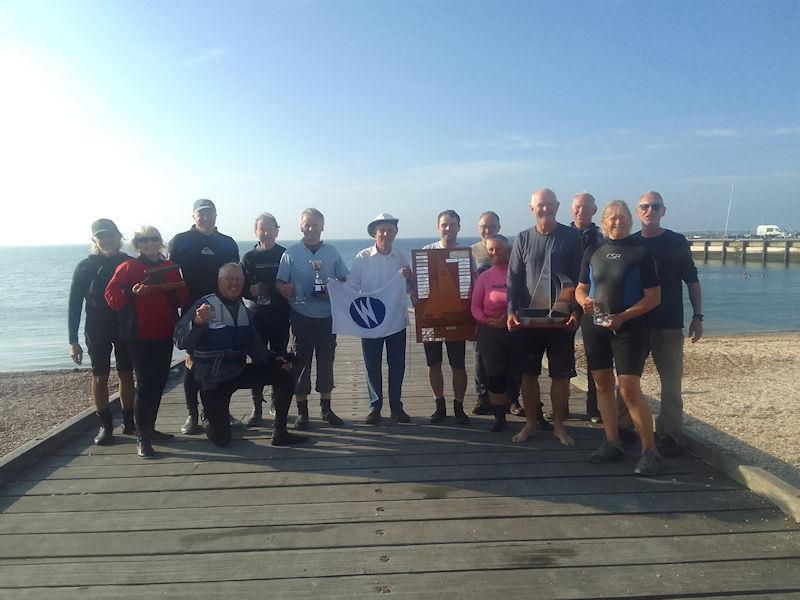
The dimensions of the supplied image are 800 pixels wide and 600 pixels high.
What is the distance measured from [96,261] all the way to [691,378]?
1154 cm

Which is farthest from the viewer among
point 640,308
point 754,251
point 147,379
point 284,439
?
point 754,251

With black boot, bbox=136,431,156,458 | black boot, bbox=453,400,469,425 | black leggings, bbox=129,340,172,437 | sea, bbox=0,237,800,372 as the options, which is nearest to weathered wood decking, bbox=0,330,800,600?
black boot, bbox=136,431,156,458

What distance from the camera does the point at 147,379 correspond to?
181 inches

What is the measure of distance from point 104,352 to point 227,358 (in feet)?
3.82

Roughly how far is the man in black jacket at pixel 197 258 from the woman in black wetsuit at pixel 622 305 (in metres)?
3.22

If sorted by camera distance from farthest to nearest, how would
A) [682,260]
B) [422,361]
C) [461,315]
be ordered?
[422,361], [461,315], [682,260]

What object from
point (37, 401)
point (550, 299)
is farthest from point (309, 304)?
point (37, 401)

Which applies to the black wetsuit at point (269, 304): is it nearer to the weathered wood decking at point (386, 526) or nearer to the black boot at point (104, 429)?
the weathered wood decking at point (386, 526)

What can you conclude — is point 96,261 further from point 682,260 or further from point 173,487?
point 682,260

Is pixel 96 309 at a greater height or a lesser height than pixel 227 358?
greater

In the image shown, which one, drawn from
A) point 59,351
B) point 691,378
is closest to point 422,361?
point 691,378

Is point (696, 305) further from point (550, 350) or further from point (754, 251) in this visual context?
point (754, 251)

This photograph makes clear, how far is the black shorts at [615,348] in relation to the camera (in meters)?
3.89

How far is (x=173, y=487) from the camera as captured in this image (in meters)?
3.88
